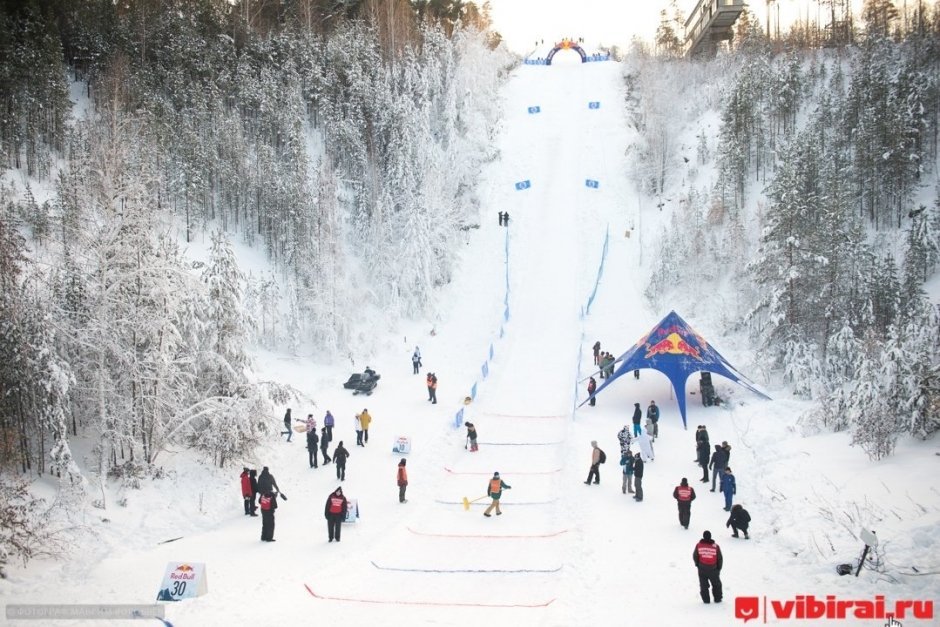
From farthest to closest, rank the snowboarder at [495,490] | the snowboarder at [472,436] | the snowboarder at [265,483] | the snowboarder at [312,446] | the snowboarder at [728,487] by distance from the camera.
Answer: the snowboarder at [472,436]
the snowboarder at [312,446]
the snowboarder at [495,490]
the snowboarder at [728,487]
the snowboarder at [265,483]

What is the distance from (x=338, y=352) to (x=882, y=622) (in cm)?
2510

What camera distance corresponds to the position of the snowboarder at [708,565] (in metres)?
10.4

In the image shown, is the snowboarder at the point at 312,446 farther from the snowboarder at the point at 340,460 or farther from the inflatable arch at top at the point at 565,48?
the inflatable arch at top at the point at 565,48

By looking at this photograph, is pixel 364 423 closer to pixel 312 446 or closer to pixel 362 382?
pixel 312 446

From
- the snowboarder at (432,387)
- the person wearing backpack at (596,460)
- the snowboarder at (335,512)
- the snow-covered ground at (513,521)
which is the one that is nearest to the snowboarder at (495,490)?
the snow-covered ground at (513,521)

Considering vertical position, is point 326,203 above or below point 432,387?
above

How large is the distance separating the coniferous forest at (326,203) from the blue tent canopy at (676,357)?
3077 mm

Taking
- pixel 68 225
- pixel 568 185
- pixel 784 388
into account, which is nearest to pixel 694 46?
pixel 568 185

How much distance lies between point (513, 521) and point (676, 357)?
11.2m

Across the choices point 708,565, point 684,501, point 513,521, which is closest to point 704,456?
point 684,501

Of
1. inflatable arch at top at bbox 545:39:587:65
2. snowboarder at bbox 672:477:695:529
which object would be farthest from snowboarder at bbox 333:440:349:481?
inflatable arch at top at bbox 545:39:587:65

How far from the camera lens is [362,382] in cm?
2666

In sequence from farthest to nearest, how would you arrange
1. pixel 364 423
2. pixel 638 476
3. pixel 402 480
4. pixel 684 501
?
pixel 364 423 → pixel 402 480 → pixel 638 476 → pixel 684 501

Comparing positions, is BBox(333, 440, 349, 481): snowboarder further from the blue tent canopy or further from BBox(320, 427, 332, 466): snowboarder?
the blue tent canopy
